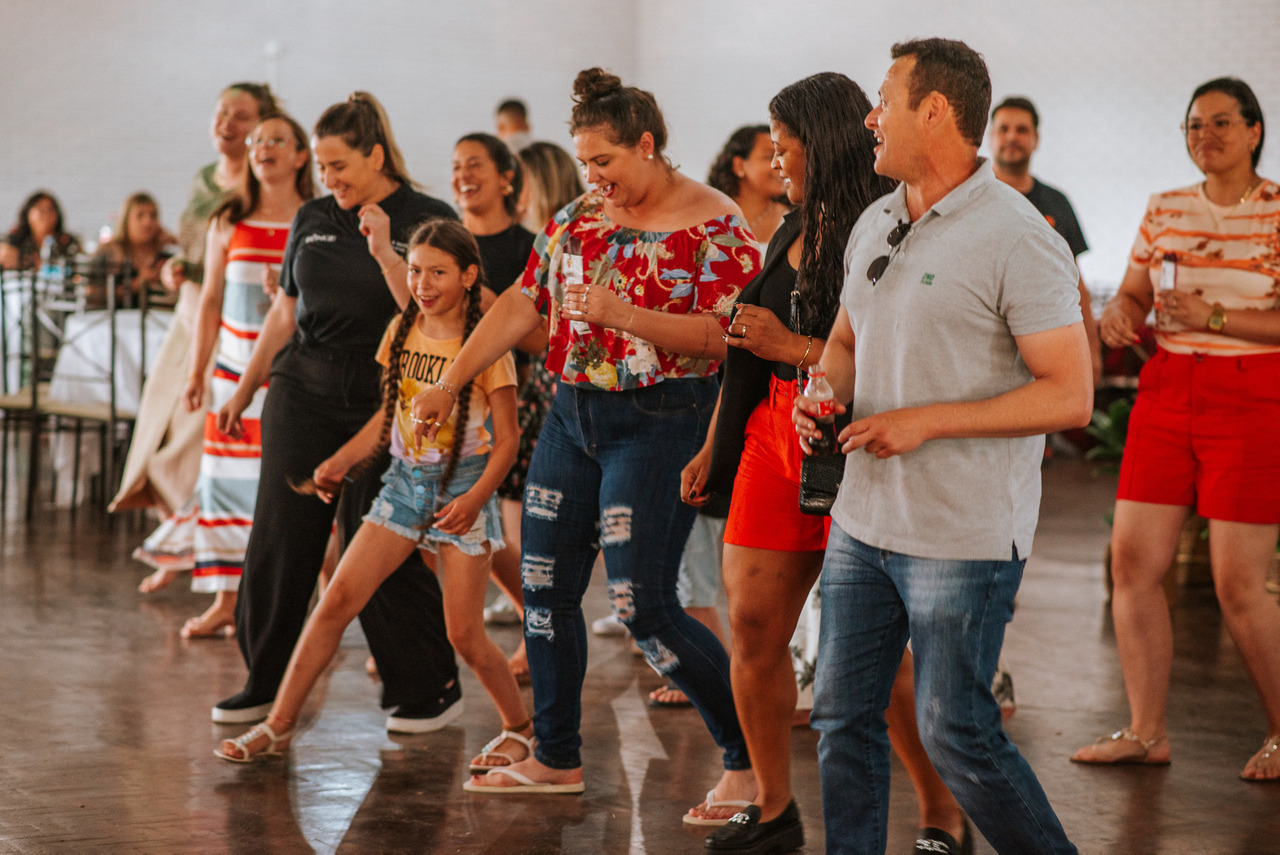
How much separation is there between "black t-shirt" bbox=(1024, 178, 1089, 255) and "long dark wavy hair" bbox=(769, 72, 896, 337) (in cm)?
160

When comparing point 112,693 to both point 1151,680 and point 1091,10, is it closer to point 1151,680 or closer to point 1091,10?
point 1151,680

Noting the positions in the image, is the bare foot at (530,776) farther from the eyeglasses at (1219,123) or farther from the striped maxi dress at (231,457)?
the eyeglasses at (1219,123)

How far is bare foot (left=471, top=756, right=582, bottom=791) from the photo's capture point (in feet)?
10.1

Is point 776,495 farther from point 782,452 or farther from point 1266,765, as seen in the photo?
point 1266,765

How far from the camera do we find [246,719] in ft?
11.7

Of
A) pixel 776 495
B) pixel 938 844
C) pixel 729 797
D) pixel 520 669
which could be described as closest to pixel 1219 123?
pixel 776 495

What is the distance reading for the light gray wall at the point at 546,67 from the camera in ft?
37.3

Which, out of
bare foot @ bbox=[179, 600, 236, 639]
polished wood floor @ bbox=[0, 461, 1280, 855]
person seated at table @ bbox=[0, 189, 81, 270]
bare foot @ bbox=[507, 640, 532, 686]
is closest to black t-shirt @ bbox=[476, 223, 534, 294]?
bare foot @ bbox=[507, 640, 532, 686]

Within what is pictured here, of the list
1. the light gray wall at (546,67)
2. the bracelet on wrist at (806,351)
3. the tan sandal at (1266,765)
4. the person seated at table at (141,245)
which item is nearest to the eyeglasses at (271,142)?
the bracelet on wrist at (806,351)

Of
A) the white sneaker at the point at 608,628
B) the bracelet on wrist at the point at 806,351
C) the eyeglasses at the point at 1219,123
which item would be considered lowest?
the white sneaker at the point at 608,628

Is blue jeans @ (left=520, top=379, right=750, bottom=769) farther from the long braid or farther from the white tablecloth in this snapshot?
the white tablecloth

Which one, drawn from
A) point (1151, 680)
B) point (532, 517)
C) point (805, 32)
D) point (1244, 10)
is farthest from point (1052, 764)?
point (805, 32)

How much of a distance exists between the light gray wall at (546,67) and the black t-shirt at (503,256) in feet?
27.4

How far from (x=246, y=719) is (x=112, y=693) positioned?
1.77ft
